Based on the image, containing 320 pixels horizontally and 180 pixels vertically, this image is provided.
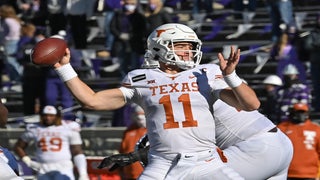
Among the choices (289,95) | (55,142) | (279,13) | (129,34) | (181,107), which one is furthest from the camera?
(279,13)

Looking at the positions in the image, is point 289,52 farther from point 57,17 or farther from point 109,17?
point 57,17

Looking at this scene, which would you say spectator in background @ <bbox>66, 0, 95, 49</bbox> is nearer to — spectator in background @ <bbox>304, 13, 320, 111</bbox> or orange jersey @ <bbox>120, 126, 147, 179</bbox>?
spectator in background @ <bbox>304, 13, 320, 111</bbox>

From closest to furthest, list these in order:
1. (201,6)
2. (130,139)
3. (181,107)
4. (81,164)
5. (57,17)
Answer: (181,107) → (130,139) → (81,164) → (57,17) → (201,6)

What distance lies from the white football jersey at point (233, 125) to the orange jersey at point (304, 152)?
11.7ft

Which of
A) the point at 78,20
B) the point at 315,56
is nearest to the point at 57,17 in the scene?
the point at 78,20

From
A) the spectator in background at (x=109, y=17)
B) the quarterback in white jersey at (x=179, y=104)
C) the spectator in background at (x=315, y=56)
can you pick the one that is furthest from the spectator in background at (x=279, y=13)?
the quarterback in white jersey at (x=179, y=104)

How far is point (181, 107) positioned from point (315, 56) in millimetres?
7403

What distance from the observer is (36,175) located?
1309 centimetres

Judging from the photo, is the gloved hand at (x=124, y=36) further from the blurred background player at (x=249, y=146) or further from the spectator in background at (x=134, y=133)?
the blurred background player at (x=249, y=146)

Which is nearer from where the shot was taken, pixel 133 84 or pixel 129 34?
pixel 133 84

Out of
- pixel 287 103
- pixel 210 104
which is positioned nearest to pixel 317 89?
pixel 287 103

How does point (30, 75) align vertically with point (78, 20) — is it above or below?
below

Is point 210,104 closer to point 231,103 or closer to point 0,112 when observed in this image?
point 231,103

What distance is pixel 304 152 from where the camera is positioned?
11.1m
